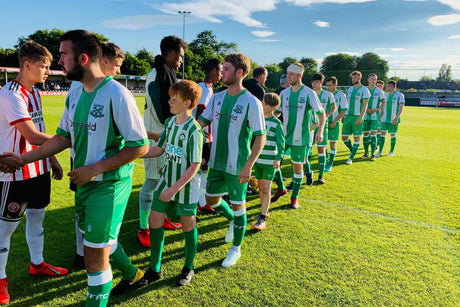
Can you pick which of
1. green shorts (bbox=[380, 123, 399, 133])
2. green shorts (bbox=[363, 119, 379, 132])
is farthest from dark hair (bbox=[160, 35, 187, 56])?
green shorts (bbox=[380, 123, 399, 133])

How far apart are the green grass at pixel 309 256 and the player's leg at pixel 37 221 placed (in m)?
0.10

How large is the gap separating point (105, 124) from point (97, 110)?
107mm

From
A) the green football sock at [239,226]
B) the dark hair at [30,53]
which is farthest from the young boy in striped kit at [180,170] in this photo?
the dark hair at [30,53]

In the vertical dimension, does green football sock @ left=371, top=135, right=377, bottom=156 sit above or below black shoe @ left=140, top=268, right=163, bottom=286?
above

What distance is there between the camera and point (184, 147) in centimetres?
277

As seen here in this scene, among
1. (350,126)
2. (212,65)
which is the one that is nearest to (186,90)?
(212,65)

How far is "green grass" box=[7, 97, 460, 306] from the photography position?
2826 mm

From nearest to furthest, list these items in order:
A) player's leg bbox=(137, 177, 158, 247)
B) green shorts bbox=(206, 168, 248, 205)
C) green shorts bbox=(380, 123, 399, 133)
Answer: green shorts bbox=(206, 168, 248, 205) → player's leg bbox=(137, 177, 158, 247) → green shorts bbox=(380, 123, 399, 133)

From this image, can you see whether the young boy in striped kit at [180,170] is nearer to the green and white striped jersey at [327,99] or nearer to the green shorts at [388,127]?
the green and white striped jersey at [327,99]

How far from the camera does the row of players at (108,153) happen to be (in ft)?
6.68

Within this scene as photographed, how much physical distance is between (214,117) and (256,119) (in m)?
0.52

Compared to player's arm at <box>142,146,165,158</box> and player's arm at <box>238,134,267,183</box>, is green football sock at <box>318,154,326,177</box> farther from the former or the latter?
player's arm at <box>142,146,165,158</box>

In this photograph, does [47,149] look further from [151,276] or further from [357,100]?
[357,100]

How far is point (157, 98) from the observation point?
3.52 m
